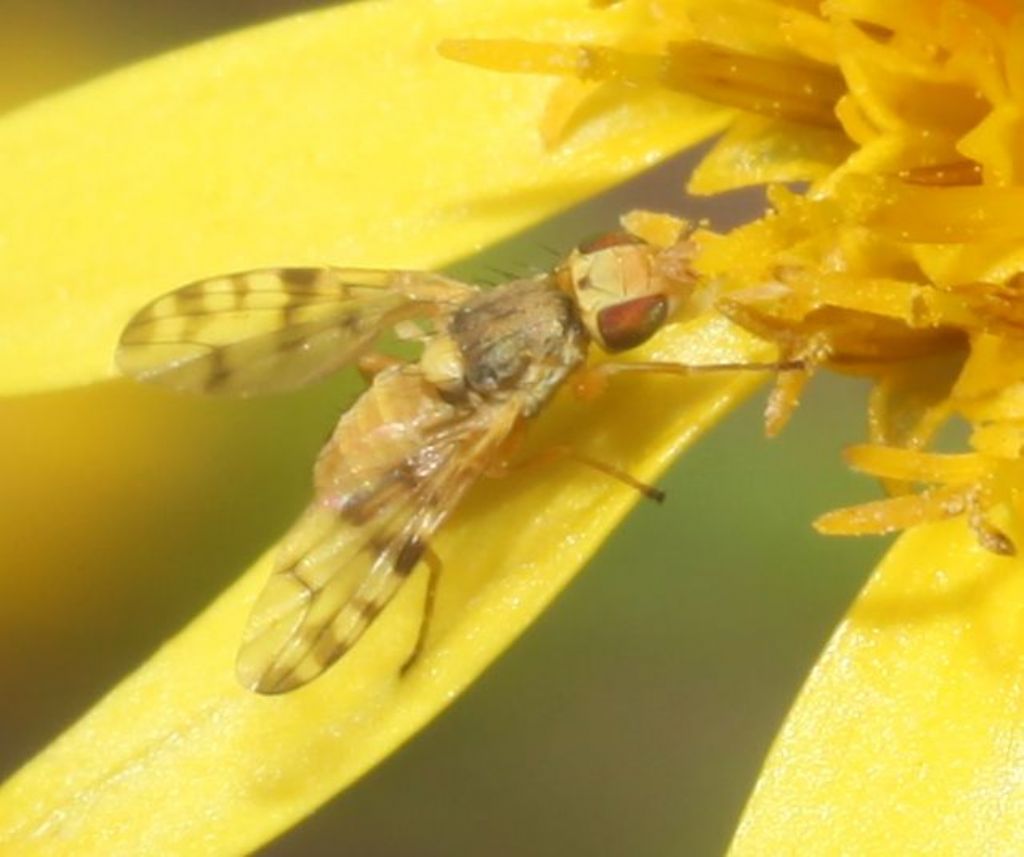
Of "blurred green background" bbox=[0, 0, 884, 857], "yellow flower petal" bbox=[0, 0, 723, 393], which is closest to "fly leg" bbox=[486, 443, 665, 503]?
"yellow flower petal" bbox=[0, 0, 723, 393]

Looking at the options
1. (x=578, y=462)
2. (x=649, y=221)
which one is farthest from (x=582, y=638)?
(x=649, y=221)

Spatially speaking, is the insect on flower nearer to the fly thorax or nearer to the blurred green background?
the fly thorax

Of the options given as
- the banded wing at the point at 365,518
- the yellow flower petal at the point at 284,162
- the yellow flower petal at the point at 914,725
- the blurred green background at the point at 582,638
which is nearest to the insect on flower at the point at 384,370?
the banded wing at the point at 365,518

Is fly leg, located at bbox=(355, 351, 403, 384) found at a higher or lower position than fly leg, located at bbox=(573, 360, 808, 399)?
higher

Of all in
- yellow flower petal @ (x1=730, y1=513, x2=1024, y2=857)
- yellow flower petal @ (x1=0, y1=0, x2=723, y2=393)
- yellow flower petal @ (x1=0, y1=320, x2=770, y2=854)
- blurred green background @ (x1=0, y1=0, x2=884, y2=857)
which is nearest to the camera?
yellow flower petal @ (x1=730, y1=513, x2=1024, y2=857)

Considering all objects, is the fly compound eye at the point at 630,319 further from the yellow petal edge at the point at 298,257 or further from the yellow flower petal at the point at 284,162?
the yellow flower petal at the point at 284,162

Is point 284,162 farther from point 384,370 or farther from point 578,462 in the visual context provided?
point 578,462

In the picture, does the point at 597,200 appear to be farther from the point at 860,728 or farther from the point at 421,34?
the point at 860,728
